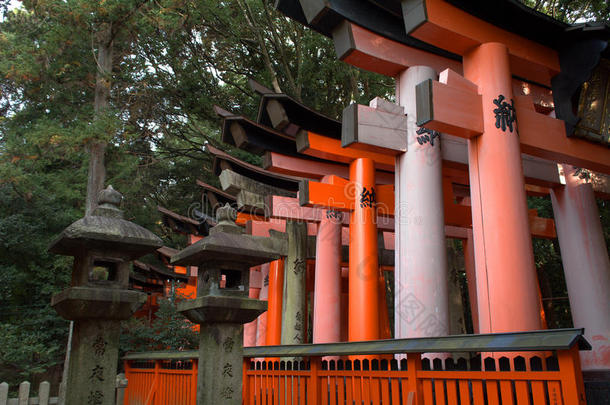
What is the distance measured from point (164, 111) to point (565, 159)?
50.9ft

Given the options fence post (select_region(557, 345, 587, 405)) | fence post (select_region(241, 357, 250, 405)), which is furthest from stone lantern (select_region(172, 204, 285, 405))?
fence post (select_region(557, 345, 587, 405))

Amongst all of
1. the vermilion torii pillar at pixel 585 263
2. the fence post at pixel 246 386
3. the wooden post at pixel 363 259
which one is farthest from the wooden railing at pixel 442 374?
the vermilion torii pillar at pixel 585 263

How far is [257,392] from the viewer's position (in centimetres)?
630

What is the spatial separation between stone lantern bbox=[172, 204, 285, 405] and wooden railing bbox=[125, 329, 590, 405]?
623 millimetres

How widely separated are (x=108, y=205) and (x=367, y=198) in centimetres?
459

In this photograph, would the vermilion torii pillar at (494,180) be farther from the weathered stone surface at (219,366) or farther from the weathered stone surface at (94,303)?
the weathered stone surface at (94,303)

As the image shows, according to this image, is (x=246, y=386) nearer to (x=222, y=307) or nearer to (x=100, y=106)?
(x=222, y=307)

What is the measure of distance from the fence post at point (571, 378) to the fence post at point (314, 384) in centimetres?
267

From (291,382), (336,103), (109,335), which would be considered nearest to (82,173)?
(336,103)

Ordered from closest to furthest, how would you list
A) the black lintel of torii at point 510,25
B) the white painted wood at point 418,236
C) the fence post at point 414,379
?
the fence post at point 414,379
the black lintel of torii at point 510,25
the white painted wood at point 418,236

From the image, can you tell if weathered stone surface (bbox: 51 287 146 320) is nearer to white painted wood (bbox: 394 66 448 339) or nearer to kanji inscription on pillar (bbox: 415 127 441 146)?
white painted wood (bbox: 394 66 448 339)

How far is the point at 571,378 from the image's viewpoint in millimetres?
3053

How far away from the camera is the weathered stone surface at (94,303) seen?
5.06 metres

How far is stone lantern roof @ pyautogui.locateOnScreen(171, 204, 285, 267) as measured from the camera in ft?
18.3
